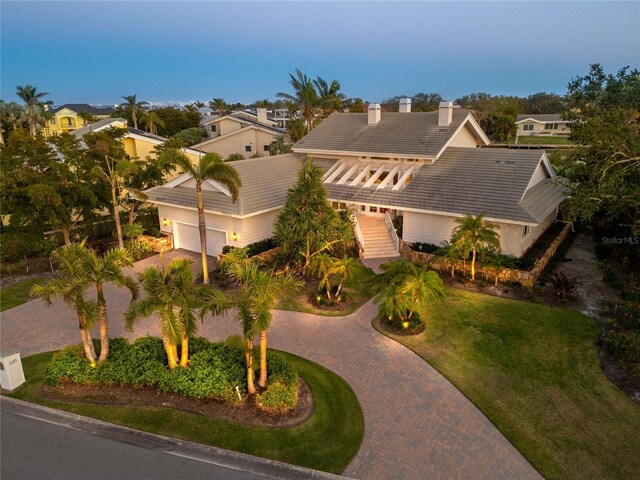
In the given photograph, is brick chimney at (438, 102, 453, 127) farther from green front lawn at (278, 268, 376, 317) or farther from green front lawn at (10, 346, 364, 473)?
green front lawn at (10, 346, 364, 473)

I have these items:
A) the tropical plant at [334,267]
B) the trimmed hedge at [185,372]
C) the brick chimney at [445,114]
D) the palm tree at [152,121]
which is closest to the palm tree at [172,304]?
the trimmed hedge at [185,372]

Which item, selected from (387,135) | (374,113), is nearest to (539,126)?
(374,113)

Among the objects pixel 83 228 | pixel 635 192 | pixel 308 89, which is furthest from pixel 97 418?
pixel 308 89

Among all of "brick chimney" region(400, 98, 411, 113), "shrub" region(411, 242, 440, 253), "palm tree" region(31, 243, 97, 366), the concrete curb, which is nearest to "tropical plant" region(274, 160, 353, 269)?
"shrub" region(411, 242, 440, 253)

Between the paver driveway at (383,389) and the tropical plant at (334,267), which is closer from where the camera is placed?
the paver driveway at (383,389)

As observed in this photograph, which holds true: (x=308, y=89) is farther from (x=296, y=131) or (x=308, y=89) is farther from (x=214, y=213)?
(x=214, y=213)

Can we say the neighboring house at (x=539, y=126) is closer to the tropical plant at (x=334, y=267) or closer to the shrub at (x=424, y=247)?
the shrub at (x=424, y=247)
